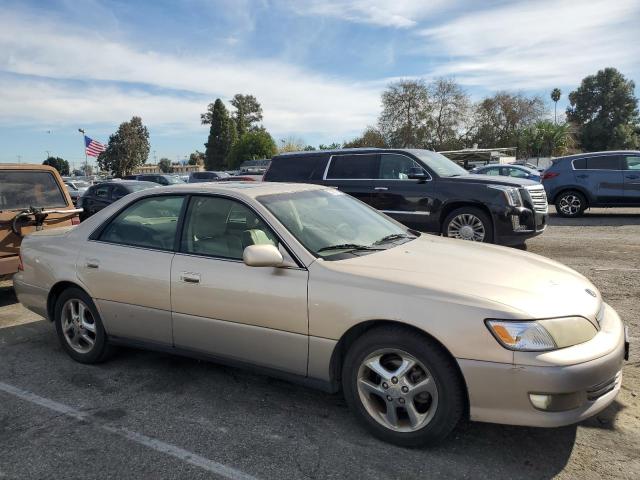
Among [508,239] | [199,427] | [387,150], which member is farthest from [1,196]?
[508,239]

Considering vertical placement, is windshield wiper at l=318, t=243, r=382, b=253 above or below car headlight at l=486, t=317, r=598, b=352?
above

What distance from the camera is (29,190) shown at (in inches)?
273

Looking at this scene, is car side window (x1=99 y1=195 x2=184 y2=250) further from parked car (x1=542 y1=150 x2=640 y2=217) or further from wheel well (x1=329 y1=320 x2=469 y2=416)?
parked car (x1=542 y1=150 x2=640 y2=217)

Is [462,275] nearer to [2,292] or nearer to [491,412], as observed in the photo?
[491,412]

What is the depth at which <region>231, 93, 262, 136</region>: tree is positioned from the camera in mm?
81312

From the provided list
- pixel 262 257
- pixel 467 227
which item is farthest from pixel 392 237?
pixel 467 227

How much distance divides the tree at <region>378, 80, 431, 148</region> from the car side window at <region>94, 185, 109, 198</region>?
44.3 m

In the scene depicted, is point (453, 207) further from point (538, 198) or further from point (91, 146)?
point (91, 146)

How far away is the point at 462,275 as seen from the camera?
10.0ft

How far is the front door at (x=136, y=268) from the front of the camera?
12.6 ft

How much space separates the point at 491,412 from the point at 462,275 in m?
0.77

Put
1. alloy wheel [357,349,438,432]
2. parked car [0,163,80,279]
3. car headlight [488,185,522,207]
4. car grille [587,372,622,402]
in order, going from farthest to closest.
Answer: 1. car headlight [488,185,522,207]
2. parked car [0,163,80,279]
3. alloy wheel [357,349,438,432]
4. car grille [587,372,622,402]

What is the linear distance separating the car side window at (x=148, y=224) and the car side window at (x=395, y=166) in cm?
554

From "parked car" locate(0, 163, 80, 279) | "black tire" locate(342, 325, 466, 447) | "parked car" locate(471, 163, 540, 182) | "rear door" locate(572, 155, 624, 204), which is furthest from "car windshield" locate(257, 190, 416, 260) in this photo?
"parked car" locate(471, 163, 540, 182)
